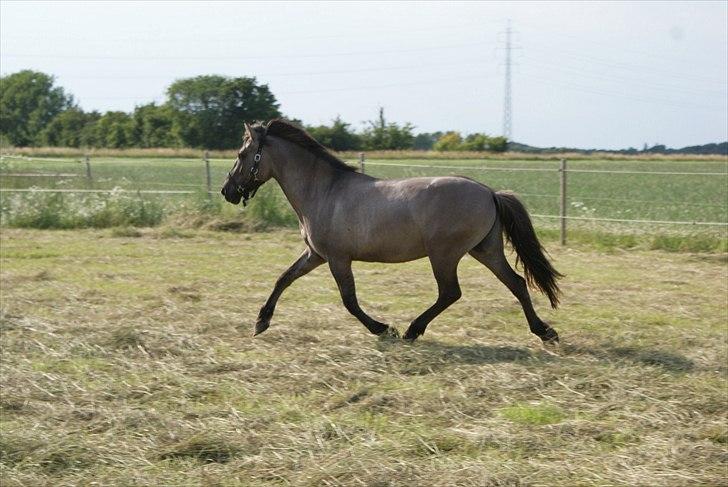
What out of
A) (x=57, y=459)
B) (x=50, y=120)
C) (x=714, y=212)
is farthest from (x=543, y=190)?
(x=50, y=120)

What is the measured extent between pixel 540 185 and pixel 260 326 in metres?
23.9

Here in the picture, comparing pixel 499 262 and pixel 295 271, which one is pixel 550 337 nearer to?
pixel 499 262

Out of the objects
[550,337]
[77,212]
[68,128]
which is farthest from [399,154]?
[550,337]

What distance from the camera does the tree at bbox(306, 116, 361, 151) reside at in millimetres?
35031

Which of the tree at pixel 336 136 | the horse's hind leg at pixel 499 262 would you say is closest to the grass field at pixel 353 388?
the horse's hind leg at pixel 499 262

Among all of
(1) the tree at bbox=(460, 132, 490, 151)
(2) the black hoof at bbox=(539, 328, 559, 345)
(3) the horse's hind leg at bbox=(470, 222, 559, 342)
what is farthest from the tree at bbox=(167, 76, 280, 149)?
(1) the tree at bbox=(460, 132, 490, 151)

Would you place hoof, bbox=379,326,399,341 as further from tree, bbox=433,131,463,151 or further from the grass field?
tree, bbox=433,131,463,151

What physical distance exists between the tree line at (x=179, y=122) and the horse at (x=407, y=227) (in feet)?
4.66

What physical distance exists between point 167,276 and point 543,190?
18774 millimetres

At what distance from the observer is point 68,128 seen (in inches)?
2158

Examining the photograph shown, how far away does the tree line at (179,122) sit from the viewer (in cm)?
2898

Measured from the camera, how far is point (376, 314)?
877 cm

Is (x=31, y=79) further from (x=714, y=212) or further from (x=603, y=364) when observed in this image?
(x=603, y=364)

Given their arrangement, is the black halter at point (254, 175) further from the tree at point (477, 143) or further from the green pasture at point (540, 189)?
the tree at point (477, 143)
